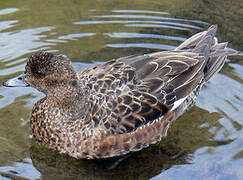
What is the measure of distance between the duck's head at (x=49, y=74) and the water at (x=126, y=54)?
36.0 inches

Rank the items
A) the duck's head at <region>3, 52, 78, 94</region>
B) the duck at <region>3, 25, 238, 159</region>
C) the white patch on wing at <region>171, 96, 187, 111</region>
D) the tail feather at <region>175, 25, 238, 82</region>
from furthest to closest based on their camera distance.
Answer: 1. the tail feather at <region>175, 25, 238, 82</region>
2. the white patch on wing at <region>171, 96, 187, 111</region>
3. the duck at <region>3, 25, 238, 159</region>
4. the duck's head at <region>3, 52, 78, 94</region>

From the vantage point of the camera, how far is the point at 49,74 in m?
5.53

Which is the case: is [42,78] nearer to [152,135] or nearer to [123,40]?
[152,135]

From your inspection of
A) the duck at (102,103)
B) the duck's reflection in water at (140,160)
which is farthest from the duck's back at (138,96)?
the duck's reflection in water at (140,160)

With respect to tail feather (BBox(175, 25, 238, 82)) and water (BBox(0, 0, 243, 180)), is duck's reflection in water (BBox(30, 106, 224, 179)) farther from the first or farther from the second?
tail feather (BBox(175, 25, 238, 82))

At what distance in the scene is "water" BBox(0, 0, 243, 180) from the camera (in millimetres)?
5699

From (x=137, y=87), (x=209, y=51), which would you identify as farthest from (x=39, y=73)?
(x=209, y=51)

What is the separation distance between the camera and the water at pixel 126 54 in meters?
5.70

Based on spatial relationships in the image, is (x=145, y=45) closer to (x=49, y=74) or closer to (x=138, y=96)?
(x=138, y=96)

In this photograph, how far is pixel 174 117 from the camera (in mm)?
6367

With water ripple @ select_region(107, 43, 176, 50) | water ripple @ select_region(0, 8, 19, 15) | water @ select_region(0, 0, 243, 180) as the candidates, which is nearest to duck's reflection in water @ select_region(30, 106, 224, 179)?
water @ select_region(0, 0, 243, 180)

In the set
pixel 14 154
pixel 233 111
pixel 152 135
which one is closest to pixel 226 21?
pixel 233 111

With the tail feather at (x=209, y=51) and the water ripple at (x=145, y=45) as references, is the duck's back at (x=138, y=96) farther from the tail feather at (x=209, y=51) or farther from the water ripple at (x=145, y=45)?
the water ripple at (x=145, y=45)

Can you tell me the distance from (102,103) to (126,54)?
2.37m
